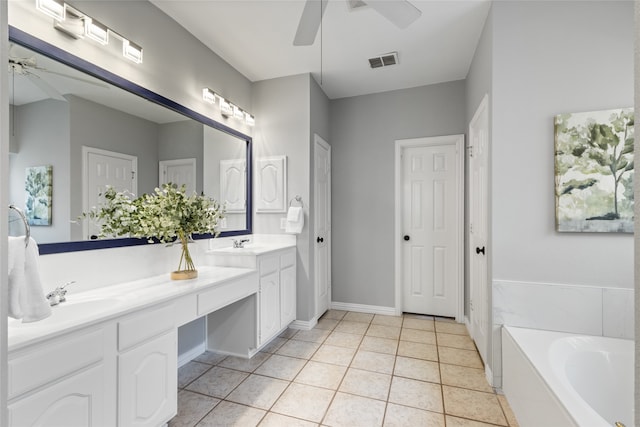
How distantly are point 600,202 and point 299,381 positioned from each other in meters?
2.27

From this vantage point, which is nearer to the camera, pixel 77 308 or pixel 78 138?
pixel 77 308

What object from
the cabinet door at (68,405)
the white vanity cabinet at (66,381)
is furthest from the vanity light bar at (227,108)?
the cabinet door at (68,405)

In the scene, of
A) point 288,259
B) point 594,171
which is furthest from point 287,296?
point 594,171

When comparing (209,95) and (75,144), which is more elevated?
(209,95)

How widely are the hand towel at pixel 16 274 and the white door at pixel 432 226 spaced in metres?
3.16

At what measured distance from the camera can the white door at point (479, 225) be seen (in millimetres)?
2217

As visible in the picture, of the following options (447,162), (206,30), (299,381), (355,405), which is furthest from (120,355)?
(447,162)

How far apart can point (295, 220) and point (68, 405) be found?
205 centimetres

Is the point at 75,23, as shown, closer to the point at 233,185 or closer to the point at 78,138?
the point at 78,138

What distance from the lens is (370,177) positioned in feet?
11.7

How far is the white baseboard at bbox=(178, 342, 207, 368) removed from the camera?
90.7 inches

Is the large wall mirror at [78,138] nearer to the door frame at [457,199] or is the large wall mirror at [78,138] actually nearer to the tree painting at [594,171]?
the door frame at [457,199]

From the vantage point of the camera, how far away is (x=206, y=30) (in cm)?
234

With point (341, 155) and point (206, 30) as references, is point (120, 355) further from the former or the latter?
point (341, 155)
